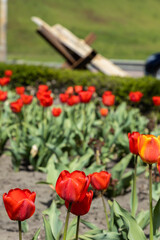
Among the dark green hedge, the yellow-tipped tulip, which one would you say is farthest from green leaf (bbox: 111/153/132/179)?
the dark green hedge

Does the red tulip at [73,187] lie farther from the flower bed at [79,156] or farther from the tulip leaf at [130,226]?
the tulip leaf at [130,226]

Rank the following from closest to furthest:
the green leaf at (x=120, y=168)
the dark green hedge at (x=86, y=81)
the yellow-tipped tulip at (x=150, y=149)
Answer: the yellow-tipped tulip at (x=150, y=149), the green leaf at (x=120, y=168), the dark green hedge at (x=86, y=81)

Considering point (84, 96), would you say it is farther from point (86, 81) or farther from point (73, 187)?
point (86, 81)

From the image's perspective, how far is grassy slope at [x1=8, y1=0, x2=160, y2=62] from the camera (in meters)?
39.5

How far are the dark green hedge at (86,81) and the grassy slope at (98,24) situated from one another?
2545 cm

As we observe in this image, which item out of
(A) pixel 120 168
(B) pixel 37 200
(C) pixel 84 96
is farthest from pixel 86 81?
(B) pixel 37 200

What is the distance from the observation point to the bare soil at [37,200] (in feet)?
9.22

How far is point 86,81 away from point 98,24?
161 feet

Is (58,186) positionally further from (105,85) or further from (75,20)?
(75,20)

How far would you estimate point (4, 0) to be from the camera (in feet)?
48.3

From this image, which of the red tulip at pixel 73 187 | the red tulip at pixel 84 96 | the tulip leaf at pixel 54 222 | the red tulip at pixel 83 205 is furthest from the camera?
the red tulip at pixel 84 96

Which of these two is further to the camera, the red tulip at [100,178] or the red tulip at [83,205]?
the red tulip at [100,178]

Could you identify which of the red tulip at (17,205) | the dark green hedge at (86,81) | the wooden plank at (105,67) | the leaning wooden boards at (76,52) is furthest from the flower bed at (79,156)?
the wooden plank at (105,67)

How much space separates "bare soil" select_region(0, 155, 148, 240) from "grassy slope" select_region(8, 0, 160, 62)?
100 feet
